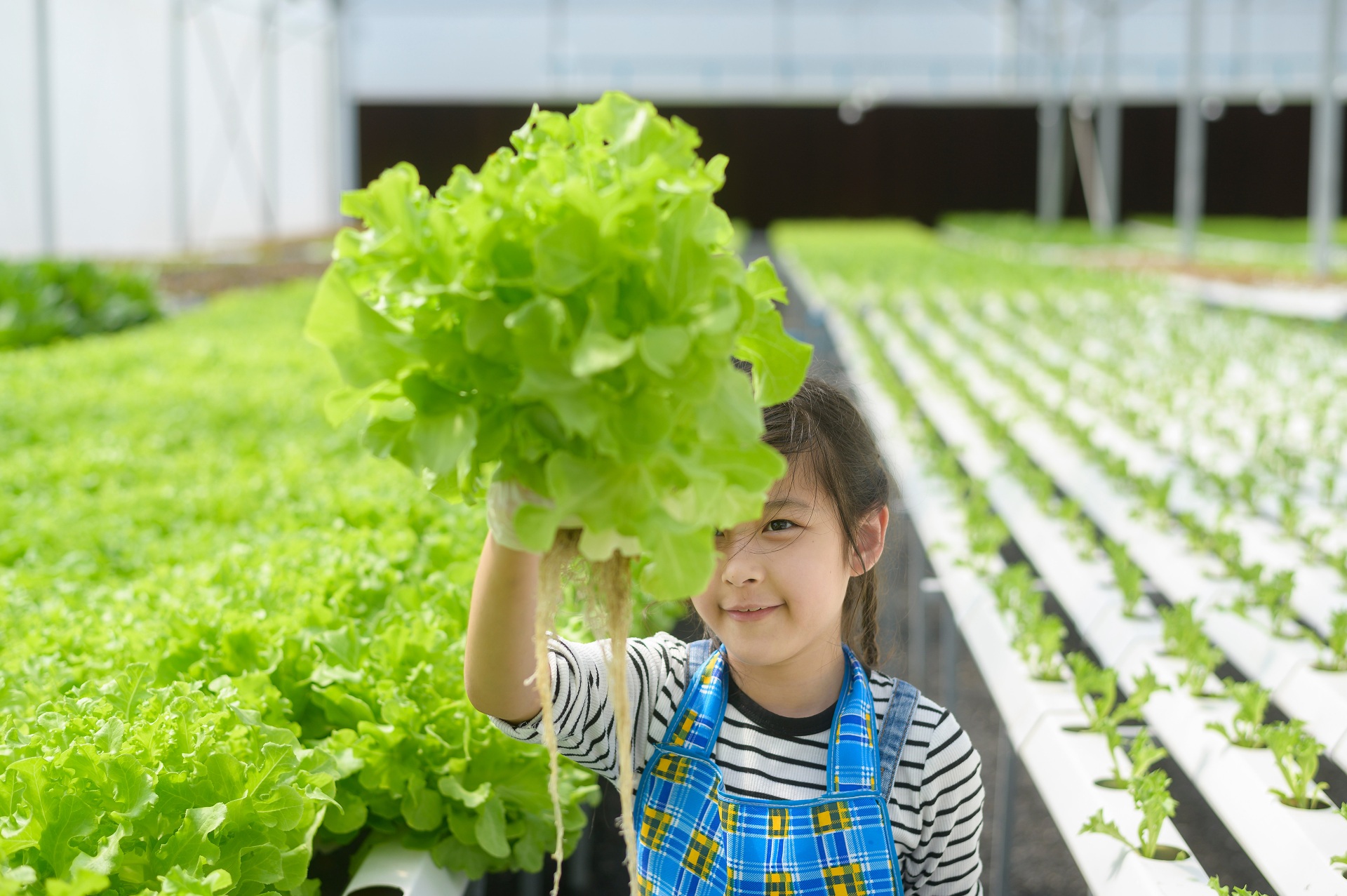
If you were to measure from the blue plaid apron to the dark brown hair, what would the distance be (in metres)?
0.22

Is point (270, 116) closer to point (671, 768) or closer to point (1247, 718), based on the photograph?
point (1247, 718)

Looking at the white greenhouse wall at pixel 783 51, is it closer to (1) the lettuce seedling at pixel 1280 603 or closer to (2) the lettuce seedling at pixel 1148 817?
(1) the lettuce seedling at pixel 1280 603

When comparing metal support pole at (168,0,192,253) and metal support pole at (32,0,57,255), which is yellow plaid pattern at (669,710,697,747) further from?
metal support pole at (168,0,192,253)

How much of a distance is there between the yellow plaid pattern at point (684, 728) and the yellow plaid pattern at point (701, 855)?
4.9 inches

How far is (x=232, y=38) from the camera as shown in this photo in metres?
21.9

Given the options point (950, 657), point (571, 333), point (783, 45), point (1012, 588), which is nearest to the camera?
point (571, 333)

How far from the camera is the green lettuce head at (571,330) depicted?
0.99m

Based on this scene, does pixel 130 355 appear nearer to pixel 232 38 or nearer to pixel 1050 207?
pixel 232 38

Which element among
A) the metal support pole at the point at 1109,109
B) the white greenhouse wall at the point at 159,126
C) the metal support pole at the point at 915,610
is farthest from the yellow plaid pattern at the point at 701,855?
the metal support pole at the point at 1109,109

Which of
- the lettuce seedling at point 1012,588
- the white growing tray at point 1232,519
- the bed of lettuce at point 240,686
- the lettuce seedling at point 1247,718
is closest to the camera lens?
the bed of lettuce at point 240,686

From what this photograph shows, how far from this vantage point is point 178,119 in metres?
19.0

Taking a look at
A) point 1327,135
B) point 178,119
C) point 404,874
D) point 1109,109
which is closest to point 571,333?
point 404,874

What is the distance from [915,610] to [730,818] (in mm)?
3116

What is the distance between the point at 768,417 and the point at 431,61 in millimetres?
31021
